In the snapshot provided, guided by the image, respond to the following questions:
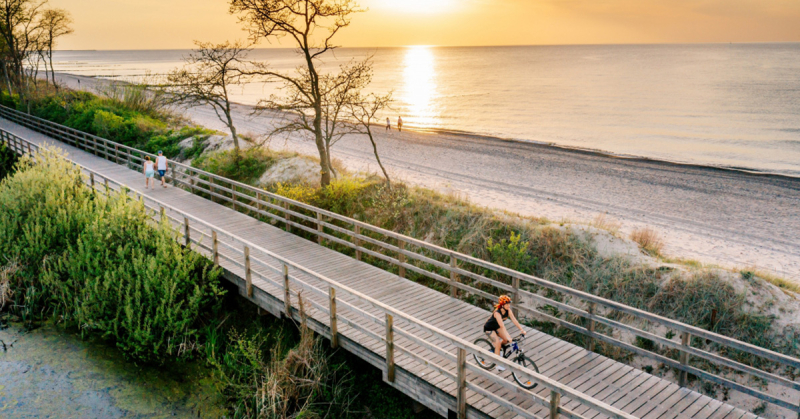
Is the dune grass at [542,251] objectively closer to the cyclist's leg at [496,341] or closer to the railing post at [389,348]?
the cyclist's leg at [496,341]

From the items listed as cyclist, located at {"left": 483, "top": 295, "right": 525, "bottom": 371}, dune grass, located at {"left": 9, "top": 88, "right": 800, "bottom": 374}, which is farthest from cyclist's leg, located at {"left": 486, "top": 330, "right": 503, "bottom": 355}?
dune grass, located at {"left": 9, "top": 88, "right": 800, "bottom": 374}

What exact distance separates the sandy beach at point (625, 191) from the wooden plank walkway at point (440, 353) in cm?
636

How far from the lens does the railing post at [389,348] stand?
27.0ft

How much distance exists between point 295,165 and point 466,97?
6790cm

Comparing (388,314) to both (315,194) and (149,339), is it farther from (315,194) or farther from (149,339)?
(315,194)

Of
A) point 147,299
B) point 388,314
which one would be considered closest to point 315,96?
point 147,299

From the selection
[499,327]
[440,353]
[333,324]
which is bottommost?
[333,324]

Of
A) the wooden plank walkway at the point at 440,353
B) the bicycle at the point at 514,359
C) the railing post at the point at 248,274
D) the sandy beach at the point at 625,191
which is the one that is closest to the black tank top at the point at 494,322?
the bicycle at the point at 514,359

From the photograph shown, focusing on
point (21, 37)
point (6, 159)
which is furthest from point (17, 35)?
point (6, 159)

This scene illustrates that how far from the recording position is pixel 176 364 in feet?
36.4

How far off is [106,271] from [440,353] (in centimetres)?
755

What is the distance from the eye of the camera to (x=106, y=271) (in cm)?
1135

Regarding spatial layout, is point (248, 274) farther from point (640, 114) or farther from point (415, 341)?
point (640, 114)

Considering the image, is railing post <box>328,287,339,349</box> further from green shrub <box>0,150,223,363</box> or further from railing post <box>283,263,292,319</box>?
green shrub <box>0,150,223,363</box>
